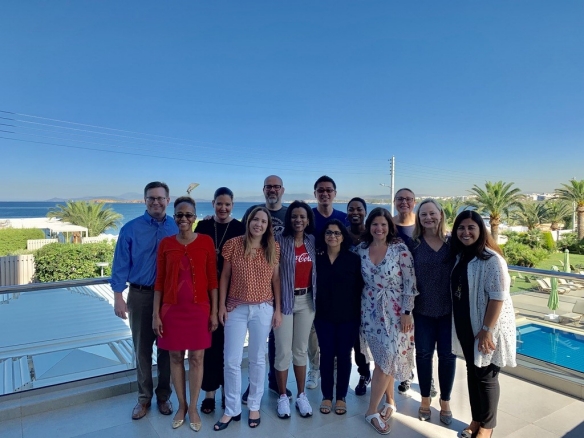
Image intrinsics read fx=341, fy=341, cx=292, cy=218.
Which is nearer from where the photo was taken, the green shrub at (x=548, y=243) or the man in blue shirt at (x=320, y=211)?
the man in blue shirt at (x=320, y=211)

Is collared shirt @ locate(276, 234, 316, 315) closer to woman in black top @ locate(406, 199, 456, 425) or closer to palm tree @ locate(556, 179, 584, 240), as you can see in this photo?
woman in black top @ locate(406, 199, 456, 425)

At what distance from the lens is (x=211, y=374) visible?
8.84 ft

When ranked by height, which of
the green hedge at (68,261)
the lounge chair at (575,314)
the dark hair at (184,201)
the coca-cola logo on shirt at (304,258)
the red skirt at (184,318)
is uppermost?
the dark hair at (184,201)

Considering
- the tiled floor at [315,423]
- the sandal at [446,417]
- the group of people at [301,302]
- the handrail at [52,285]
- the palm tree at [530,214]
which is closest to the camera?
the group of people at [301,302]

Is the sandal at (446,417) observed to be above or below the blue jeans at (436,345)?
below

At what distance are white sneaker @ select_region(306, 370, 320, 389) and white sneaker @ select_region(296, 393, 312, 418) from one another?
431 mm

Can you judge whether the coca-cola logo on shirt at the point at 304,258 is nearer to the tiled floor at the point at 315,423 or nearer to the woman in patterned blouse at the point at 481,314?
the woman in patterned blouse at the point at 481,314

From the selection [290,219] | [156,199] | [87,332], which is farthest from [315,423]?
[87,332]

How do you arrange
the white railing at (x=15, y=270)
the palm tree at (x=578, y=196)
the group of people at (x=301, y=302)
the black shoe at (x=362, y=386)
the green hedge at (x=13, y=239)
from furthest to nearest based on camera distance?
1. the palm tree at (x=578, y=196)
2. the green hedge at (x=13, y=239)
3. the white railing at (x=15, y=270)
4. the black shoe at (x=362, y=386)
5. the group of people at (x=301, y=302)

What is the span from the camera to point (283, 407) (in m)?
2.64

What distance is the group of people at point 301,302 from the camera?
231 cm

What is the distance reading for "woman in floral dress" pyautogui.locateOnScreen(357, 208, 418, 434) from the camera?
96.2 inches

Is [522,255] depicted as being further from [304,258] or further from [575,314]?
[304,258]

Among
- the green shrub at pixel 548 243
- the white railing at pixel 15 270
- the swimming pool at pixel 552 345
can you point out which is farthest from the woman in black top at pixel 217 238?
the green shrub at pixel 548 243
